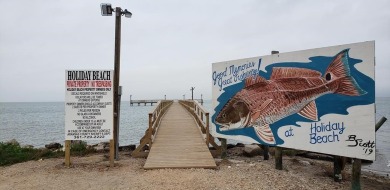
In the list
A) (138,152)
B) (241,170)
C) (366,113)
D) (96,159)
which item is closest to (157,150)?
(138,152)

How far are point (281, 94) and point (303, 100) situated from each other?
2.05ft

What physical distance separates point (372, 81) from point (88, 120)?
261 inches

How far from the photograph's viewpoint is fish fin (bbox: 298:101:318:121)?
6.74 meters

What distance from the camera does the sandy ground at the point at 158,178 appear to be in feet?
20.8

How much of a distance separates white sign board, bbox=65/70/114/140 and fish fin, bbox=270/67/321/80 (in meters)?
4.24

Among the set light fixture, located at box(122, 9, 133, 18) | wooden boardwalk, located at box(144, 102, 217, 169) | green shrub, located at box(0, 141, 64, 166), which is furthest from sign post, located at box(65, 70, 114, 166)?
green shrub, located at box(0, 141, 64, 166)

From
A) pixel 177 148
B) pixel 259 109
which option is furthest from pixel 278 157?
pixel 177 148

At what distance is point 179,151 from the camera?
8.84m

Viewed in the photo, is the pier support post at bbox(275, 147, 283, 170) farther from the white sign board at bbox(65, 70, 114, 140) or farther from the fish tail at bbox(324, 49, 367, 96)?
the white sign board at bbox(65, 70, 114, 140)

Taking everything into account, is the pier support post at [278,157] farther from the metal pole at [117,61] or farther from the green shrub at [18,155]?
the green shrub at [18,155]

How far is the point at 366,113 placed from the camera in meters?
5.84

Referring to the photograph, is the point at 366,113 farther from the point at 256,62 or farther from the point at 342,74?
the point at 256,62

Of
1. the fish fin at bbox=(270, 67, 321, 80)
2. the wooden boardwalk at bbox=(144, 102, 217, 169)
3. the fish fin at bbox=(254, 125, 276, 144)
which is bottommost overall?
the wooden boardwalk at bbox=(144, 102, 217, 169)
